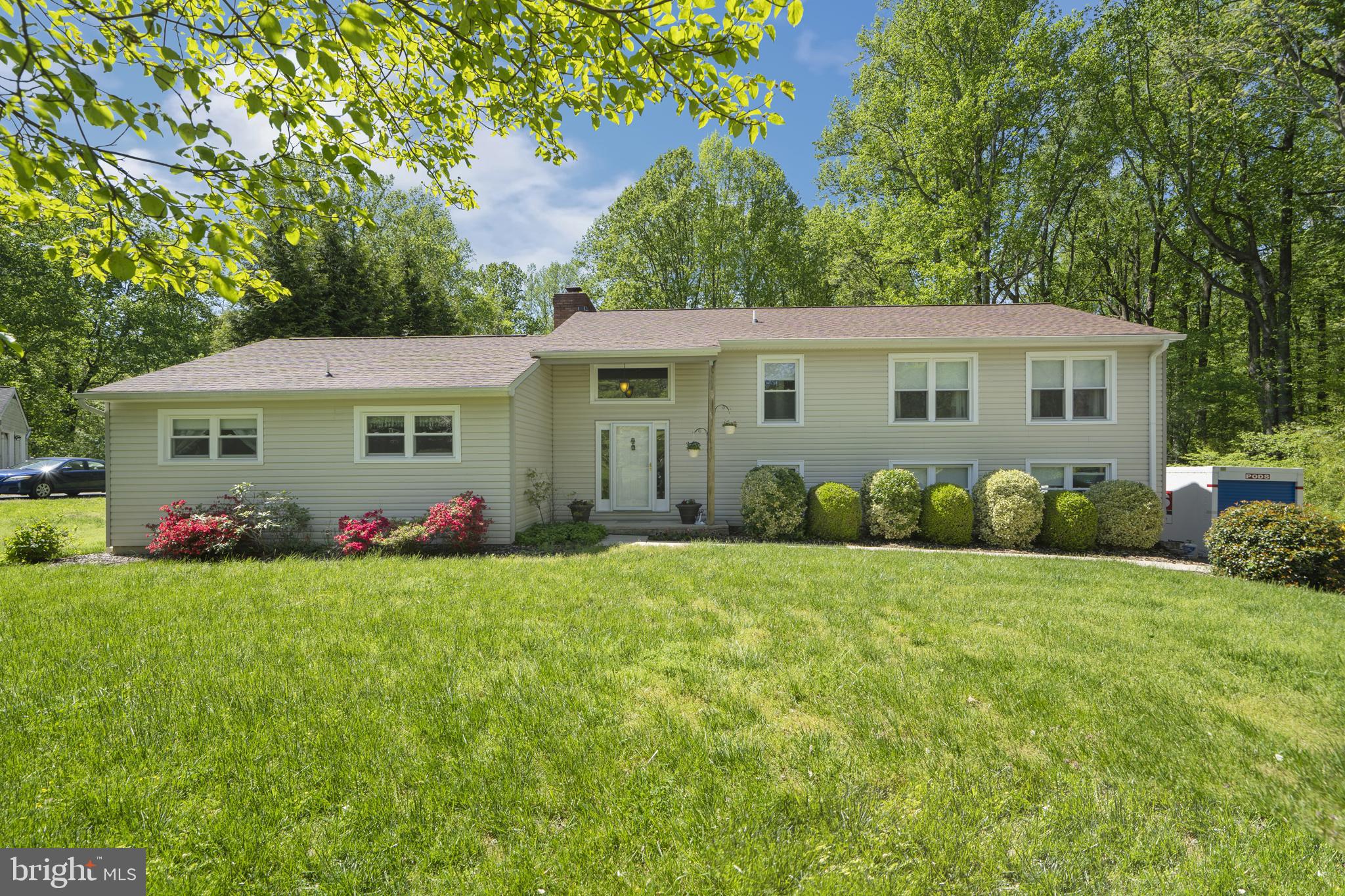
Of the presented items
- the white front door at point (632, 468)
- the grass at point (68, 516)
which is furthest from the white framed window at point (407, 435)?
the grass at point (68, 516)

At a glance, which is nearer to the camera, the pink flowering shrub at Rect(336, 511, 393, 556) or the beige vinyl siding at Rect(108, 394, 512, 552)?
the pink flowering shrub at Rect(336, 511, 393, 556)

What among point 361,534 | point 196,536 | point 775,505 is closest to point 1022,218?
point 775,505

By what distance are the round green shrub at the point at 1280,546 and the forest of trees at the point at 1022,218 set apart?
1190 centimetres

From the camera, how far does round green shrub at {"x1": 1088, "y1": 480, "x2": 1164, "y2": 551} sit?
9.70 metres

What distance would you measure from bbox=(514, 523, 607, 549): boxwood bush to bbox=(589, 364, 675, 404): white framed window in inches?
111

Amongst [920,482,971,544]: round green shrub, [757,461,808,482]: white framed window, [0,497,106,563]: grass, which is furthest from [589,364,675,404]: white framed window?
[0,497,106,563]: grass

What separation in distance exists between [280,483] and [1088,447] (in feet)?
50.5

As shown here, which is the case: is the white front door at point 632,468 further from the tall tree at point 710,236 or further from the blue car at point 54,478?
the blue car at point 54,478

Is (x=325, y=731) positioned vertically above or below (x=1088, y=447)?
below

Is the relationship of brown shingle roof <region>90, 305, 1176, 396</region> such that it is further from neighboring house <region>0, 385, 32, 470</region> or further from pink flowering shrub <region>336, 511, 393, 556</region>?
neighboring house <region>0, 385, 32, 470</region>

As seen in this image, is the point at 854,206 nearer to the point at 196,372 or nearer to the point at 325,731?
the point at 196,372

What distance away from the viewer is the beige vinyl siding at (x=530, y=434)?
10102 millimetres

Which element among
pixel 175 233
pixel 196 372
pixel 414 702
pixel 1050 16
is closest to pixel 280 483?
pixel 196 372

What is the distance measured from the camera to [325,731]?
3.08 m
